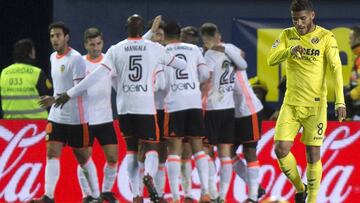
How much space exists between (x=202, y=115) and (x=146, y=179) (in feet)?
5.67

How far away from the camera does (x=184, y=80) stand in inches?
592

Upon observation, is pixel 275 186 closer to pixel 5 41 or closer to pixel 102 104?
pixel 102 104

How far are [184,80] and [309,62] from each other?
282 centimetres

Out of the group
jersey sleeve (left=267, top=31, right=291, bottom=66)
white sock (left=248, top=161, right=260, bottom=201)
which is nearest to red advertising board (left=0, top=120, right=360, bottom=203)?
white sock (left=248, top=161, right=260, bottom=201)

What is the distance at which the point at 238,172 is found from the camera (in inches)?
618

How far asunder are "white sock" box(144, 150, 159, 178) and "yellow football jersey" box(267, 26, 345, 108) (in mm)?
2009

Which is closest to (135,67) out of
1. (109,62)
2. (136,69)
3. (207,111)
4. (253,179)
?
(136,69)

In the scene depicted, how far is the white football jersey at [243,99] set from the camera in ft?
50.8

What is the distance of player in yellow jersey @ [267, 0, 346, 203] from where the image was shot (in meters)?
12.4

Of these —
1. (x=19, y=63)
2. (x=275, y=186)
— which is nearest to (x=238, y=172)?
(x=275, y=186)

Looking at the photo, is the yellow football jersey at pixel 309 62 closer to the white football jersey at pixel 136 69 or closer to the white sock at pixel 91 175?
the white football jersey at pixel 136 69

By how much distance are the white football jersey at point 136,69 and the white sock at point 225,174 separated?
1.61 m

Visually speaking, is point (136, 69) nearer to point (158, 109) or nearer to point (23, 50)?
point (158, 109)

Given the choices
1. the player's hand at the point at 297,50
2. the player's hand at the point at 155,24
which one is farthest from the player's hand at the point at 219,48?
the player's hand at the point at 297,50
